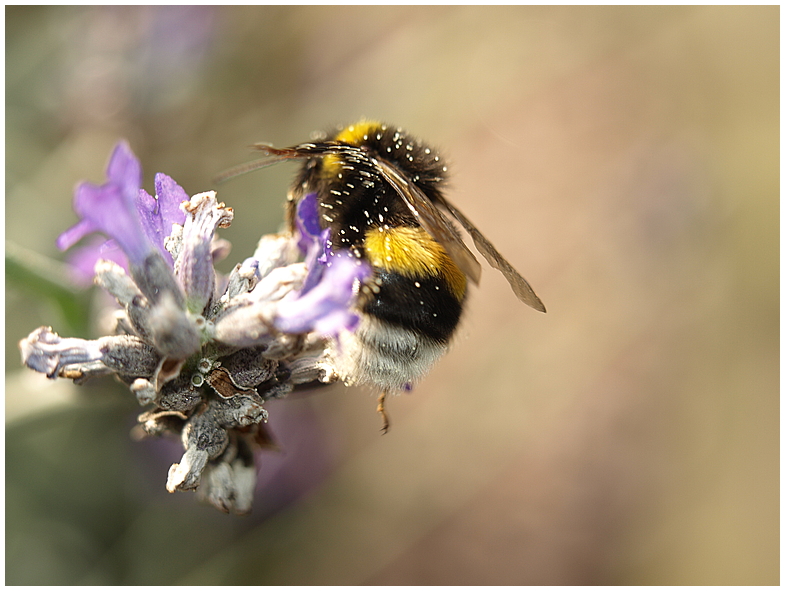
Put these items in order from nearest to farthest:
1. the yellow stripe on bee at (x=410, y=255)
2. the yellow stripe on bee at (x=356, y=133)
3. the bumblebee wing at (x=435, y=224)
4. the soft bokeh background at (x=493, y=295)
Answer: the bumblebee wing at (x=435, y=224), the yellow stripe on bee at (x=410, y=255), the yellow stripe on bee at (x=356, y=133), the soft bokeh background at (x=493, y=295)

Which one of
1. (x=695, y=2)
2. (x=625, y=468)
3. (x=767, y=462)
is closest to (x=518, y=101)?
(x=695, y=2)

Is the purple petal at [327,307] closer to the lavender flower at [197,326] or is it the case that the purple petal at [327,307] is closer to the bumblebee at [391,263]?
the lavender flower at [197,326]

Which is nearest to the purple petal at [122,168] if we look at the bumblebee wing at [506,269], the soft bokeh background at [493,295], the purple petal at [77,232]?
the purple petal at [77,232]

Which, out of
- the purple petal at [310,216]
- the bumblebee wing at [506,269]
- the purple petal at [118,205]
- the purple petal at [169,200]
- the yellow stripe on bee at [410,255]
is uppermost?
the purple petal at [169,200]

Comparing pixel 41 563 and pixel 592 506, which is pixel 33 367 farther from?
pixel 592 506

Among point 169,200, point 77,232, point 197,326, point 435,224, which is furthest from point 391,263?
point 77,232

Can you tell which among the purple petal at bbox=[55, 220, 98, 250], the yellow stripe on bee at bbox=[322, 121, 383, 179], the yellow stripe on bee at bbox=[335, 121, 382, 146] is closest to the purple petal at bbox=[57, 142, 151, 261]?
the purple petal at bbox=[55, 220, 98, 250]
